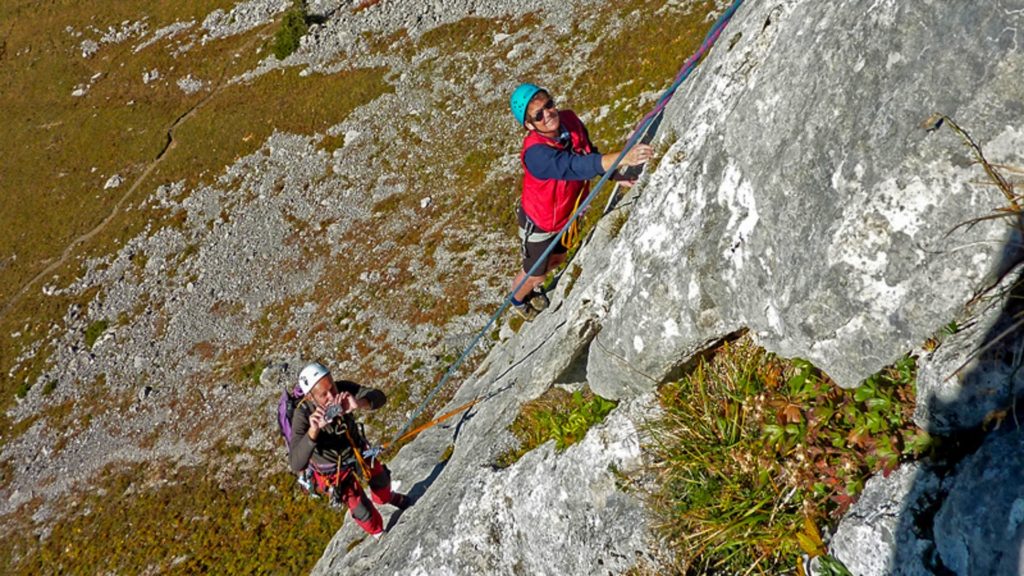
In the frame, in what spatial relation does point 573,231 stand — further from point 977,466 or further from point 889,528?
point 977,466

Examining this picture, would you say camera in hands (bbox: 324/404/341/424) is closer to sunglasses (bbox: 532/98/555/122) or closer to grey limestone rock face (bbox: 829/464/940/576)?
sunglasses (bbox: 532/98/555/122)

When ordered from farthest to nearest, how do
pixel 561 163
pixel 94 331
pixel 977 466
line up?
pixel 94 331 < pixel 561 163 < pixel 977 466

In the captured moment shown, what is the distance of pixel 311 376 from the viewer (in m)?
9.11

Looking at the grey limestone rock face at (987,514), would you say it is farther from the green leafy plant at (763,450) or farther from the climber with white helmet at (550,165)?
the climber with white helmet at (550,165)

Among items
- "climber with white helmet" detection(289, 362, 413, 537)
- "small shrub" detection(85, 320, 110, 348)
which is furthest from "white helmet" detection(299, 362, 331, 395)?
"small shrub" detection(85, 320, 110, 348)

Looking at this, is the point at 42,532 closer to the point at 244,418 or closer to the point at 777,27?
the point at 244,418

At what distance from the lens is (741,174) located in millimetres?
5930

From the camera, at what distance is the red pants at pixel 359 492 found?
10.2 metres

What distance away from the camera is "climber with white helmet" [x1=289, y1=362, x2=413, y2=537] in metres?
9.02

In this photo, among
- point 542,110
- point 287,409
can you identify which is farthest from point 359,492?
point 542,110

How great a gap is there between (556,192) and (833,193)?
5223 millimetres

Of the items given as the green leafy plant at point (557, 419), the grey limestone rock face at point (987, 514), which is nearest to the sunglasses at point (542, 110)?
the green leafy plant at point (557, 419)

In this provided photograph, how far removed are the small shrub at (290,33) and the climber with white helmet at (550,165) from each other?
126ft

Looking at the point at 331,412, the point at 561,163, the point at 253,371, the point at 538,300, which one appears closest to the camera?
the point at 561,163
